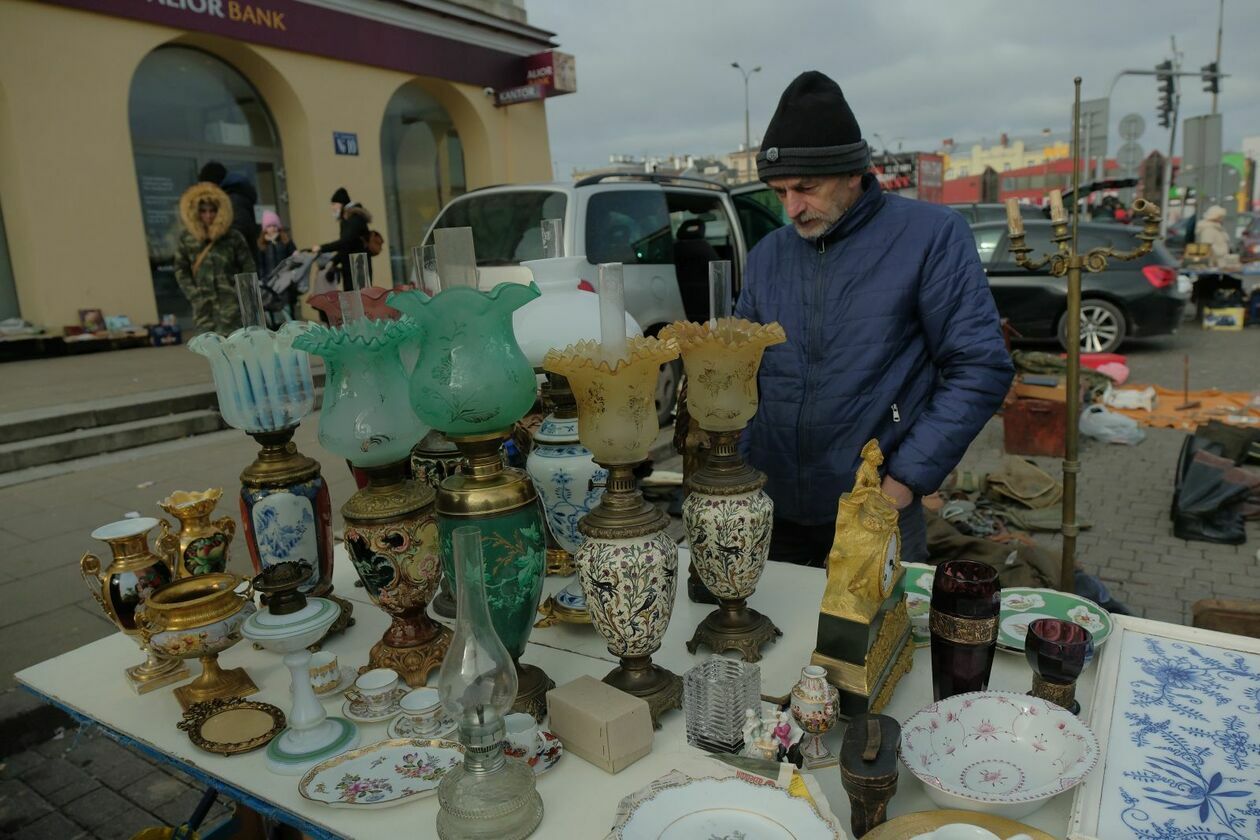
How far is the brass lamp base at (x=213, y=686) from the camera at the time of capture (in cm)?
156

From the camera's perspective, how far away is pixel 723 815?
3.52 ft

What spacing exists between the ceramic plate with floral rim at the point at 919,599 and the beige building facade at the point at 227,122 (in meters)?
8.68

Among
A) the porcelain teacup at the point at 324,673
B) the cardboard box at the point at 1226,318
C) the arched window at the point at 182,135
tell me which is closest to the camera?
the porcelain teacup at the point at 324,673

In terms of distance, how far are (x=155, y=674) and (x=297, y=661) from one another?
0.47 m

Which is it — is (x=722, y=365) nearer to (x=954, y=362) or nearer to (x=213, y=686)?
(x=954, y=362)

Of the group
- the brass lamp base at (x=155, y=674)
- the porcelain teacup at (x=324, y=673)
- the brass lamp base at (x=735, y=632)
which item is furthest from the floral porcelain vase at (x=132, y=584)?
the brass lamp base at (x=735, y=632)

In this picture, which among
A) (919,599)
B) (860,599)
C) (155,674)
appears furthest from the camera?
(919,599)

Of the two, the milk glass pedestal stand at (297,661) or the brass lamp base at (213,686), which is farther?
the brass lamp base at (213,686)

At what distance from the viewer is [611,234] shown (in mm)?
5512

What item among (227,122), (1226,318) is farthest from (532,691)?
(1226,318)

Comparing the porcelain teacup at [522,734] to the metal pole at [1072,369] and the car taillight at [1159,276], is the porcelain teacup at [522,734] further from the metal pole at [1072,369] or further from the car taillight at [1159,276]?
the car taillight at [1159,276]

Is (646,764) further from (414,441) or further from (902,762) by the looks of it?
(414,441)

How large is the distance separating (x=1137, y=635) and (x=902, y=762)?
0.69 m

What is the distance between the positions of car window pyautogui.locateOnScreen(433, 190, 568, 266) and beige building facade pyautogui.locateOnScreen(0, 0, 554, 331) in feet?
15.1
